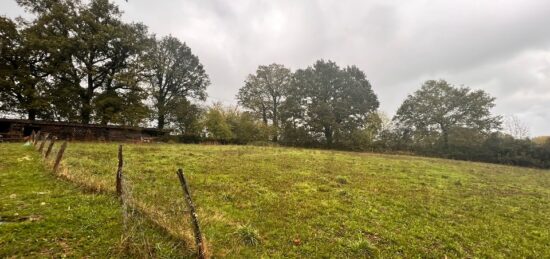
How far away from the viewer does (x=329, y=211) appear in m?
11.3

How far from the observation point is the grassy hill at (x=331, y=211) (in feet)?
→ 27.2

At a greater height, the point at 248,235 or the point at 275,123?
the point at 275,123

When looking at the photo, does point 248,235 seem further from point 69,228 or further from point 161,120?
point 161,120

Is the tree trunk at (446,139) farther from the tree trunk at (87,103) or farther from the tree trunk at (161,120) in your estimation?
the tree trunk at (87,103)

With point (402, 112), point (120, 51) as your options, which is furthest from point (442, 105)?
point (120, 51)

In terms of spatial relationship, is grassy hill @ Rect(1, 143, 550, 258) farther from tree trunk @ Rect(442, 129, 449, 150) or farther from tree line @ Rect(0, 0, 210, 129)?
tree trunk @ Rect(442, 129, 449, 150)

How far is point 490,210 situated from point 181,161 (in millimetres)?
17346

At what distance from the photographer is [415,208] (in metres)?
12.7

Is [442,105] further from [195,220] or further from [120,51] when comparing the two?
[195,220]

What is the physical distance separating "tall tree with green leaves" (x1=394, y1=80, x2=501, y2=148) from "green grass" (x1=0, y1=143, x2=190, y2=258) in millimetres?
53954

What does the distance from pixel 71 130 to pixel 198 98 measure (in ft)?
78.3

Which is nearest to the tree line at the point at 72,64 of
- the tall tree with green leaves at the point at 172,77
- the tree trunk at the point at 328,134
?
the tall tree with green leaves at the point at 172,77

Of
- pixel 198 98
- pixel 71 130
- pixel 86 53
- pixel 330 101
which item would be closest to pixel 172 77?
pixel 198 98

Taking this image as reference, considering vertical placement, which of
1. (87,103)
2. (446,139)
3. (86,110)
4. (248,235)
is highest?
(87,103)
